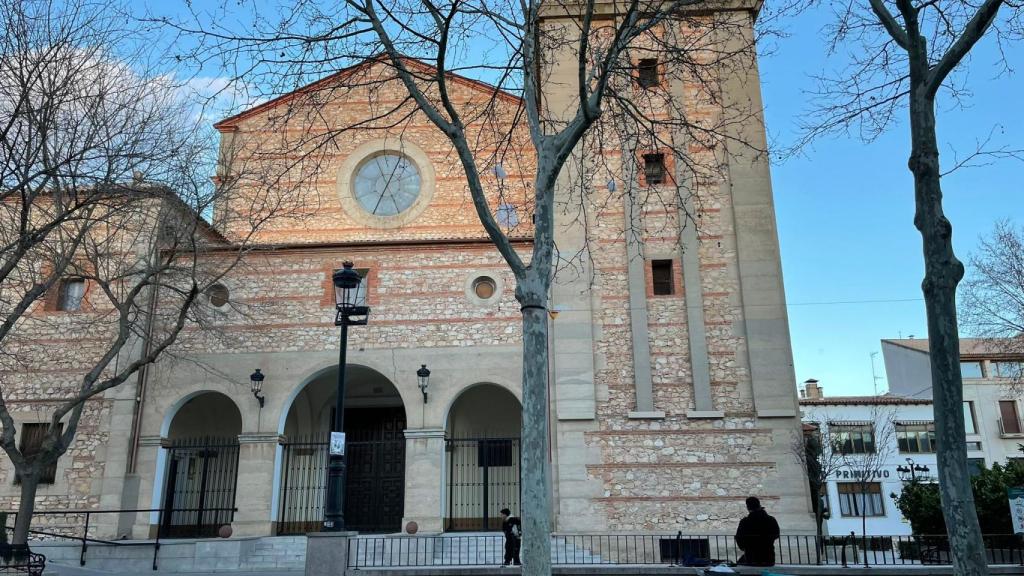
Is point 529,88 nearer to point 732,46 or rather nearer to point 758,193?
point 758,193

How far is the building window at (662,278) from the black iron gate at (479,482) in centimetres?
471

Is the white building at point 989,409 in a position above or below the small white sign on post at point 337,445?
above

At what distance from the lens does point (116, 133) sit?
34.6 feet

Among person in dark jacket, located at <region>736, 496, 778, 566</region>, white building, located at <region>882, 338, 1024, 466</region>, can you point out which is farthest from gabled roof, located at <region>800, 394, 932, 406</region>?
person in dark jacket, located at <region>736, 496, 778, 566</region>

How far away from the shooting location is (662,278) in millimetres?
15953

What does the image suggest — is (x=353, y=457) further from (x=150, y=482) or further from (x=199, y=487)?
(x=150, y=482)

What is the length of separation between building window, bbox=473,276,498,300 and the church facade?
0.14ft

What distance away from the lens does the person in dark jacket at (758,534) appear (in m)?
8.70

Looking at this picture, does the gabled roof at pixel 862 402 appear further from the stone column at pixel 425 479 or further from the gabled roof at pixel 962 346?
the stone column at pixel 425 479

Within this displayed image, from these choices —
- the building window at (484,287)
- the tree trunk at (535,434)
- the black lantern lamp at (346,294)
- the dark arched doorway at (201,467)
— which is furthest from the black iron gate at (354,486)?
the tree trunk at (535,434)

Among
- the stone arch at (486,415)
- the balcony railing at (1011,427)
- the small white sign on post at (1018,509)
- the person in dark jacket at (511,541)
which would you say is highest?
the balcony railing at (1011,427)

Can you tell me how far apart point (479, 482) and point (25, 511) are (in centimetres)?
883

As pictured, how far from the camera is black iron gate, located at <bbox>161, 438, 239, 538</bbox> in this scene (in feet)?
54.5

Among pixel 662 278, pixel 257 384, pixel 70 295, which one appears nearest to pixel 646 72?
pixel 662 278
